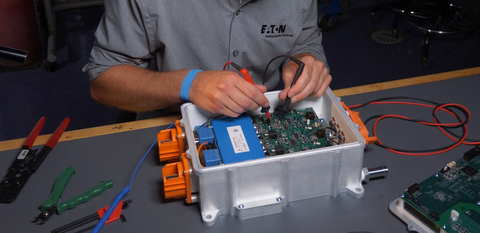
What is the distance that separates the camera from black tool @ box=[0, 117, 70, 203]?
1.07 metres

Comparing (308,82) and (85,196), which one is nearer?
(85,196)

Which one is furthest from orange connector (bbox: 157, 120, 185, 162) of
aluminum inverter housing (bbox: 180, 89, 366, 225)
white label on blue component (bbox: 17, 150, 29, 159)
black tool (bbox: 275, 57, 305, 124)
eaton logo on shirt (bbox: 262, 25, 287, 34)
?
eaton logo on shirt (bbox: 262, 25, 287, 34)

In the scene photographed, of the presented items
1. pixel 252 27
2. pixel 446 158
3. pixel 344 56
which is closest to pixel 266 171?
pixel 446 158

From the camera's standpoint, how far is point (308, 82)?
1.15 metres

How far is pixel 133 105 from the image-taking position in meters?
1.40

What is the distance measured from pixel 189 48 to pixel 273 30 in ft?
0.97

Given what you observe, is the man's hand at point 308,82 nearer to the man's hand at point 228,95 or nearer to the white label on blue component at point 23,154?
the man's hand at point 228,95

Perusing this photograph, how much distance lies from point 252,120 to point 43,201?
565mm

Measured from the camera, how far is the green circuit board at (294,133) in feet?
3.43

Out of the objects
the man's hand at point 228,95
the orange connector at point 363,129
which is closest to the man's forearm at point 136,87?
the man's hand at point 228,95

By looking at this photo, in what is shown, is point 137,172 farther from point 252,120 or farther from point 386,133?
point 386,133

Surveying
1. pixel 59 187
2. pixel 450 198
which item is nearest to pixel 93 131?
pixel 59 187

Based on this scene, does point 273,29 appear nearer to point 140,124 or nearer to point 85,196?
point 140,124

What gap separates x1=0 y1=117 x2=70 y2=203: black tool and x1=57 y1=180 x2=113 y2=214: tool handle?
0.47ft
